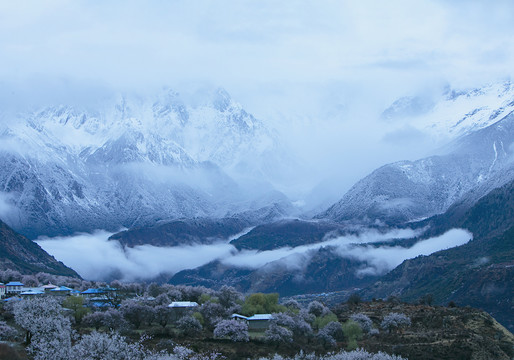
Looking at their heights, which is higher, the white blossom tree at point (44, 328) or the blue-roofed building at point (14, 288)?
the blue-roofed building at point (14, 288)

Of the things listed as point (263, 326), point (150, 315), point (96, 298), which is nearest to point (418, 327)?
point (263, 326)

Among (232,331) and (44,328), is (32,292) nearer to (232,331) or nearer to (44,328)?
(232,331)

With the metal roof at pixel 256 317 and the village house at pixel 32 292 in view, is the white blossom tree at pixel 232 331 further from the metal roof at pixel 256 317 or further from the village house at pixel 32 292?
the village house at pixel 32 292

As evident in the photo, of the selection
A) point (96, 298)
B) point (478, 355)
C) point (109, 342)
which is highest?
point (96, 298)

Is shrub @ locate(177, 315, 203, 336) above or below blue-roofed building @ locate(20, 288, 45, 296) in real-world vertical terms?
below

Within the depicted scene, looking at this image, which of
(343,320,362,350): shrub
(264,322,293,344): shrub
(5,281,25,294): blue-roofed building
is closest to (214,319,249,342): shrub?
(264,322,293,344): shrub

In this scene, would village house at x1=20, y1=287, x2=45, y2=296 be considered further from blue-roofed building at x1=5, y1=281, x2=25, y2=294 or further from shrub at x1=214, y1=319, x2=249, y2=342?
shrub at x1=214, y1=319, x2=249, y2=342

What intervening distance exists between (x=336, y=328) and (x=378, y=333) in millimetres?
7495

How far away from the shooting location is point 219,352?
126 meters

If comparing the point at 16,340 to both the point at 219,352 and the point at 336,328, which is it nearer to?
the point at 219,352

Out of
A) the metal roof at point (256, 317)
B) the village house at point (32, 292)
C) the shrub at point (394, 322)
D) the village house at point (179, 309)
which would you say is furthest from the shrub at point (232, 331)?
the village house at point (32, 292)

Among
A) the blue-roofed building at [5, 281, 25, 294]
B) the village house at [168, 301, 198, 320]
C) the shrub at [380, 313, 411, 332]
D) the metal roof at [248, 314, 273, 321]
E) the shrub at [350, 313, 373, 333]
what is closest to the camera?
the shrub at [350, 313, 373, 333]

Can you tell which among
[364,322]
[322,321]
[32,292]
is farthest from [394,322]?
[32,292]

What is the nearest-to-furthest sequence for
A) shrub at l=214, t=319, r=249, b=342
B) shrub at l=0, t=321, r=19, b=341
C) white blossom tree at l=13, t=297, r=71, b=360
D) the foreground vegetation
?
white blossom tree at l=13, t=297, r=71, b=360
the foreground vegetation
shrub at l=0, t=321, r=19, b=341
shrub at l=214, t=319, r=249, b=342
